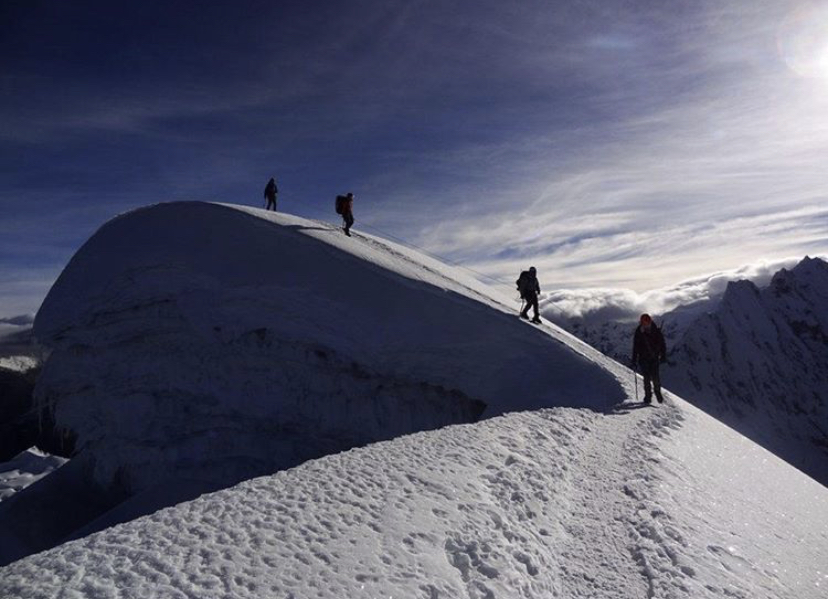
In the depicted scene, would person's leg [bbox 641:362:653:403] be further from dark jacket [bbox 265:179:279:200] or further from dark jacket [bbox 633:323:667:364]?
dark jacket [bbox 265:179:279:200]

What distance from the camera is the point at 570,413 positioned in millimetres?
12484

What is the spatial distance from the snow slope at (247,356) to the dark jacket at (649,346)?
1300 millimetres

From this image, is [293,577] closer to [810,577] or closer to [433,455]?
[433,455]

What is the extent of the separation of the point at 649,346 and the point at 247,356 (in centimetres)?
1195

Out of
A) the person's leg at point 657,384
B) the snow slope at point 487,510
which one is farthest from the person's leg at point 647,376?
the snow slope at point 487,510

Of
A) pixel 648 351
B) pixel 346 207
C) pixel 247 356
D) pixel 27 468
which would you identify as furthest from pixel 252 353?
pixel 27 468

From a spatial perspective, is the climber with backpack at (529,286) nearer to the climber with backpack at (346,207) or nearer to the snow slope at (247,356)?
the snow slope at (247,356)

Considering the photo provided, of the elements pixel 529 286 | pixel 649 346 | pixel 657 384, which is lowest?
pixel 657 384

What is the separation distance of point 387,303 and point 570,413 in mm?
6829

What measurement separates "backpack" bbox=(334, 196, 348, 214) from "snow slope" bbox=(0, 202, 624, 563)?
363 cm

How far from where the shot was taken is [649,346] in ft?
47.9

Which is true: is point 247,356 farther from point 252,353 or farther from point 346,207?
point 346,207

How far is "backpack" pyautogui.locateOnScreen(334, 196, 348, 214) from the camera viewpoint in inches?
824

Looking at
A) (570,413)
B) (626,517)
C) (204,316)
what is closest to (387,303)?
(204,316)
